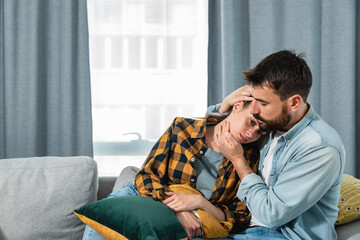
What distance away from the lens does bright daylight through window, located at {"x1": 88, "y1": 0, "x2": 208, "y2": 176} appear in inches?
100

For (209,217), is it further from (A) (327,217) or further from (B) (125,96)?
(B) (125,96)

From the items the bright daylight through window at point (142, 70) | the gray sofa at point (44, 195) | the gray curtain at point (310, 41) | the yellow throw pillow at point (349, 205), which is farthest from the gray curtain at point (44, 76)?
the yellow throw pillow at point (349, 205)

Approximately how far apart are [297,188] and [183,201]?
17.1 inches

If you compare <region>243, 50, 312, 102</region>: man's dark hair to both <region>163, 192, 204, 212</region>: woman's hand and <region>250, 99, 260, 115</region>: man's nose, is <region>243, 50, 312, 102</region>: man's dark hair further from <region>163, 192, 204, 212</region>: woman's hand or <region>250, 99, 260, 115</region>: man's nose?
<region>163, 192, 204, 212</region>: woman's hand

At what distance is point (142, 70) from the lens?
2.57 meters

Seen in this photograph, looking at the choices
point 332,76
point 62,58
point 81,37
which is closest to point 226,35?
point 332,76

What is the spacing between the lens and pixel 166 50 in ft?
8.40

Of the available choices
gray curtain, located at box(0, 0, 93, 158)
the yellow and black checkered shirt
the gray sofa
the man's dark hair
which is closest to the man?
the man's dark hair

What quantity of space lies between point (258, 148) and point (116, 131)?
1327 millimetres

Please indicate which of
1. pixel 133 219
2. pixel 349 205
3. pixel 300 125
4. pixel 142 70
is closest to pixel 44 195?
pixel 133 219

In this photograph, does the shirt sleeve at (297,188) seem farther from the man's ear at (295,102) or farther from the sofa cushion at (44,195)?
the sofa cushion at (44,195)

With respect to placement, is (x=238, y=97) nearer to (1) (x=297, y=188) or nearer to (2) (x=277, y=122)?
(2) (x=277, y=122)

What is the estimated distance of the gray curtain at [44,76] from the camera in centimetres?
245

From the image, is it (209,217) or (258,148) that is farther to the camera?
(258,148)
